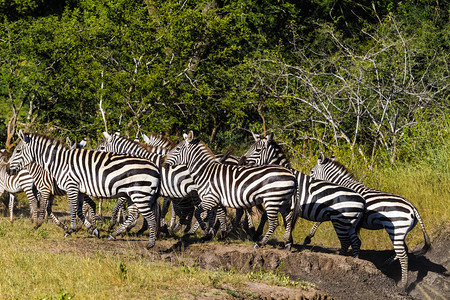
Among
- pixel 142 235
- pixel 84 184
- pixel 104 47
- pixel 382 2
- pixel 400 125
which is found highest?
pixel 382 2

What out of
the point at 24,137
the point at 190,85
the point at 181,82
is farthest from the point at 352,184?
the point at 181,82

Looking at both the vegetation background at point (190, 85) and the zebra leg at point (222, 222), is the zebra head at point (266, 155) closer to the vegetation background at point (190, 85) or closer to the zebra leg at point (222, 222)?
the zebra leg at point (222, 222)

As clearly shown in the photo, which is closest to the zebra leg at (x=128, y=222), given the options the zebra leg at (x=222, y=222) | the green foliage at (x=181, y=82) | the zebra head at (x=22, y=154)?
the zebra leg at (x=222, y=222)

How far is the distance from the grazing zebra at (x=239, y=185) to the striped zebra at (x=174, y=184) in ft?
0.97

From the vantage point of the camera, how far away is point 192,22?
18047 millimetres

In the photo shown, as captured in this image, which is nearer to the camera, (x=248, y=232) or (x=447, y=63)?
(x=248, y=232)

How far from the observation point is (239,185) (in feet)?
36.8

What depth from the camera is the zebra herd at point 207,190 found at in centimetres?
1104

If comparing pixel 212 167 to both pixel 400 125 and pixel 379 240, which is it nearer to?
pixel 379 240

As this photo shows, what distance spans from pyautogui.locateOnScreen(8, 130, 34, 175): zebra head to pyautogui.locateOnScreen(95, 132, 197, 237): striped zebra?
82.9 inches

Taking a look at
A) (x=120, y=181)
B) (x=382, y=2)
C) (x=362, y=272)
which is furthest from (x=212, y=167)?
(x=382, y=2)

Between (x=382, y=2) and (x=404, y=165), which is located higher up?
(x=382, y=2)

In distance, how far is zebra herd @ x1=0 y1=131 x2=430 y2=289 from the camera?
36.2ft

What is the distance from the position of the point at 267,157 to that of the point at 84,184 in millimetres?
3986
